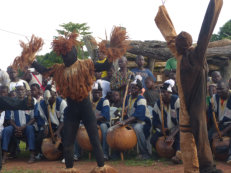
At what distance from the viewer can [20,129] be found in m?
7.92

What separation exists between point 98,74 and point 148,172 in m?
3.52

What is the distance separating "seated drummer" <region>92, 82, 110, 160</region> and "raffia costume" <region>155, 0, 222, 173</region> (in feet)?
11.2

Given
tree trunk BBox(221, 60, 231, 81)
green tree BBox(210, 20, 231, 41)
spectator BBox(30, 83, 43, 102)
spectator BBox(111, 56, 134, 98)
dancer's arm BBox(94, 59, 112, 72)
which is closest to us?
dancer's arm BBox(94, 59, 112, 72)

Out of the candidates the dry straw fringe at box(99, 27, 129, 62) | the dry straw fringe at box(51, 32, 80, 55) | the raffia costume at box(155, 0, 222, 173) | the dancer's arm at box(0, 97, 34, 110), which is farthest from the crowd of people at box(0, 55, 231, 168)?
the raffia costume at box(155, 0, 222, 173)

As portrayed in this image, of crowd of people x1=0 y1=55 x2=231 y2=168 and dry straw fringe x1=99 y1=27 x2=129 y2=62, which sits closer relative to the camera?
dry straw fringe x1=99 y1=27 x2=129 y2=62

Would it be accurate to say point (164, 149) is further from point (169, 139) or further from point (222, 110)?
point (222, 110)

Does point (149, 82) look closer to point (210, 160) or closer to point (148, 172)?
point (148, 172)

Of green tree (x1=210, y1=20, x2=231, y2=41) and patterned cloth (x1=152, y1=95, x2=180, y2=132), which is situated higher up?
green tree (x1=210, y1=20, x2=231, y2=41)

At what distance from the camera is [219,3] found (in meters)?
3.61

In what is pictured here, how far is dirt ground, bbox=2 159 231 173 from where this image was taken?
6.00 metres

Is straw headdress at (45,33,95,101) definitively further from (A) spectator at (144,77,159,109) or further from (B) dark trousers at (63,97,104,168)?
(A) spectator at (144,77,159,109)

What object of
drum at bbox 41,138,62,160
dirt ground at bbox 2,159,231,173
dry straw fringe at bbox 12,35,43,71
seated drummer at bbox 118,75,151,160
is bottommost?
dirt ground at bbox 2,159,231,173

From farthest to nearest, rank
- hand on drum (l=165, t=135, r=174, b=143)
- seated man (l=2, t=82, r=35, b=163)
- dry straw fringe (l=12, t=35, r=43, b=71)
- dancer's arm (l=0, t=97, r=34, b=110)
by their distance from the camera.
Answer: seated man (l=2, t=82, r=35, b=163), hand on drum (l=165, t=135, r=174, b=143), dry straw fringe (l=12, t=35, r=43, b=71), dancer's arm (l=0, t=97, r=34, b=110)

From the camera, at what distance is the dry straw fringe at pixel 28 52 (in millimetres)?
5383
